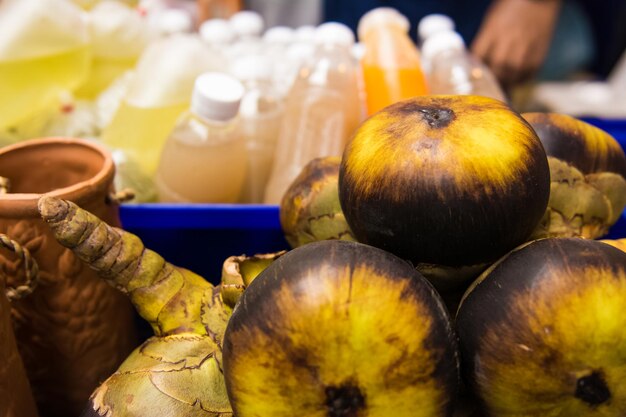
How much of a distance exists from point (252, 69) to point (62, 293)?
539 millimetres

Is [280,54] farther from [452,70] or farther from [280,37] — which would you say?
[452,70]

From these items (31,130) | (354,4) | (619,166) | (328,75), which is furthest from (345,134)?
(354,4)

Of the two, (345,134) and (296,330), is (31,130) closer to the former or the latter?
(345,134)

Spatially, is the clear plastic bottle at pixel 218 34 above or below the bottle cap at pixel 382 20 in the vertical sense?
below

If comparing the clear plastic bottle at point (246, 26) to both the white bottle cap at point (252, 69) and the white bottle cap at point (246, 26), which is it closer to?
the white bottle cap at point (246, 26)

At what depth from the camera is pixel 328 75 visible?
3.29 feet

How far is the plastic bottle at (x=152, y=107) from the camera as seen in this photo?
3.18ft

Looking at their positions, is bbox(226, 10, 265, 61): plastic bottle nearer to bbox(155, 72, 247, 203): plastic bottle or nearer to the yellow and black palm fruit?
bbox(155, 72, 247, 203): plastic bottle

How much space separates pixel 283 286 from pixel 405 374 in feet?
0.33

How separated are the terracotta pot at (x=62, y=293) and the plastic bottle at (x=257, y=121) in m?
0.32

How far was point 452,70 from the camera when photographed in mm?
1099

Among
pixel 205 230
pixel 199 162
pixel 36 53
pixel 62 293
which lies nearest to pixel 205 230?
pixel 205 230

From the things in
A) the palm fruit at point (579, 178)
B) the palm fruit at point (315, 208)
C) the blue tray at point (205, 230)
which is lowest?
Result: the blue tray at point (205, 230)

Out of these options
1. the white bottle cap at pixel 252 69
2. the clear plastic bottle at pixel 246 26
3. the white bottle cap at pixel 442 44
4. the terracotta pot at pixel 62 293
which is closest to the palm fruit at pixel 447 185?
the terracotta pot at pixel 62 293
